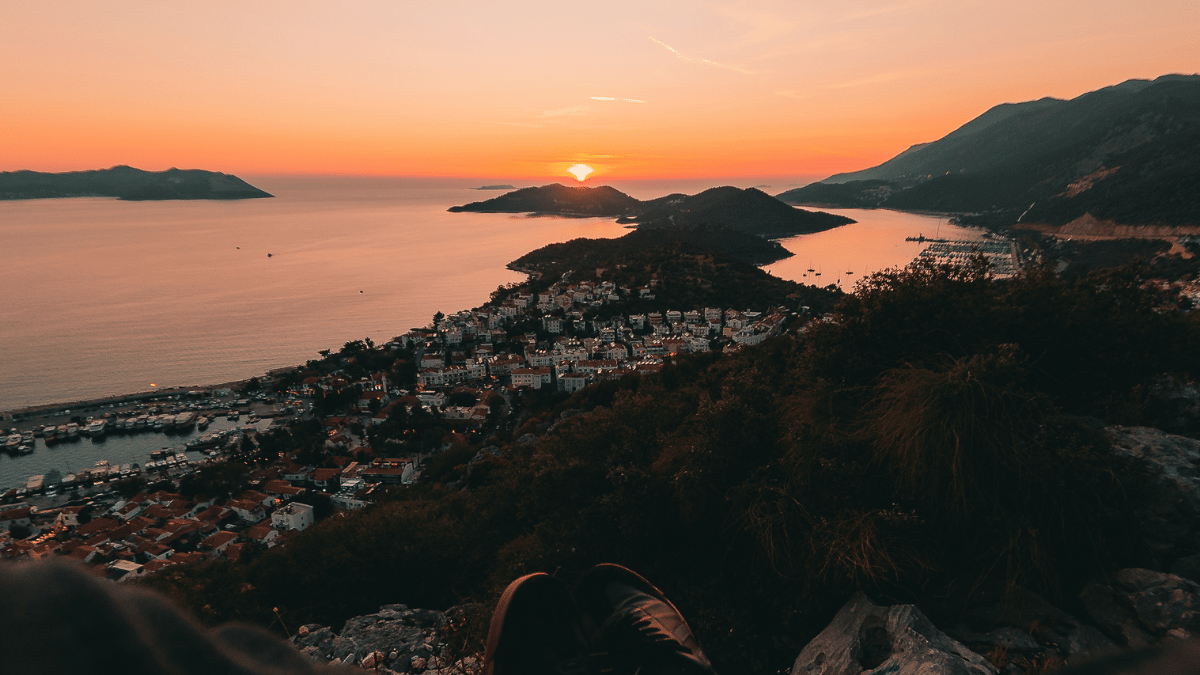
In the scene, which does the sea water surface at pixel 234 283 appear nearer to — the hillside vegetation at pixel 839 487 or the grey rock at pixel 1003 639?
the hillside vegetation at pixel 839 487

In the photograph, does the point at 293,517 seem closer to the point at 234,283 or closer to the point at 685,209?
the point at 234,283

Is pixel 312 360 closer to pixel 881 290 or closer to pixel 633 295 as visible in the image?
pixel 633 295

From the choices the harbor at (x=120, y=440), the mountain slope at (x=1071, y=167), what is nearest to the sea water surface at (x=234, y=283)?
the harbor at (x=120, y=440)

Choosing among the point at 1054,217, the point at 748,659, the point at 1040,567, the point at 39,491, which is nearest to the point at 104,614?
the point at 748,659

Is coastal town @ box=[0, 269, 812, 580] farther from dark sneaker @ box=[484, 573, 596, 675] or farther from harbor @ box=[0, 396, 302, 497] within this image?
dark sneaker @ box=[484, 573, 596, 675]

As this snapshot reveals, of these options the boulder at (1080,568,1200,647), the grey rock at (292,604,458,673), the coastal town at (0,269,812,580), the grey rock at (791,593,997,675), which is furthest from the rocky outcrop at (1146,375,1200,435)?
the coastal town at (0,269,812,580)
